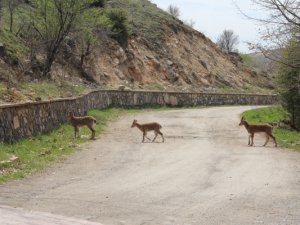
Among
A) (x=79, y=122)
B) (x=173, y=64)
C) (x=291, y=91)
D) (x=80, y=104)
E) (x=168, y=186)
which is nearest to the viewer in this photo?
(x=168, y=186)

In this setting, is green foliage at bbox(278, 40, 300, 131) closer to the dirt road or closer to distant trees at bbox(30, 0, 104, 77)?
the dirt road

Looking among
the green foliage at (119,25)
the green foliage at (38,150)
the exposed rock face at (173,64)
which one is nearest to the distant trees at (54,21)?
the exposed rock face at (173,64)

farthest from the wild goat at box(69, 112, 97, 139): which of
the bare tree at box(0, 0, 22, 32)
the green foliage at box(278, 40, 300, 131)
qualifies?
the bare tree at box(0, 0, 22, 32)

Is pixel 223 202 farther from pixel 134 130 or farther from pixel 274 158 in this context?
pixel 134 130

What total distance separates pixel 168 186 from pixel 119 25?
128 ft

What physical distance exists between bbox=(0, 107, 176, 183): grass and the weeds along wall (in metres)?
0.36

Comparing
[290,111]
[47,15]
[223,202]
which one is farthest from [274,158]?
[47,15]

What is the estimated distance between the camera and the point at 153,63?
52594 millimetres

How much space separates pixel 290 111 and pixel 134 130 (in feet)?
36.7

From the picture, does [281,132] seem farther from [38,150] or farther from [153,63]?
[153,63]

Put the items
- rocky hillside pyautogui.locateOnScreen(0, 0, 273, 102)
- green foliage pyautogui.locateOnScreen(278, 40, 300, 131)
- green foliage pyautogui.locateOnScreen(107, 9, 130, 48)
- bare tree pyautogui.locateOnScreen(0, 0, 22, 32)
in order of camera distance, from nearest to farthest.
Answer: green foliage pyautogui.locateOnScreen(278, 40, 300, 131)
bare tree pyautogui.locateOnScreen(0, 0, 22, 32)
rocky hillside pyautogui.locateOnScreen(0, 0, 273, 102)
green foliage pyautogui.locateOnScreen(107, 9, 130, 48)

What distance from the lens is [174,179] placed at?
42.4 ft

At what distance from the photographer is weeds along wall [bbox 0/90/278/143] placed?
17.0 m

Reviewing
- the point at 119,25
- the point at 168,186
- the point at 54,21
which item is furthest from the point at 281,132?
the point at 119,25
